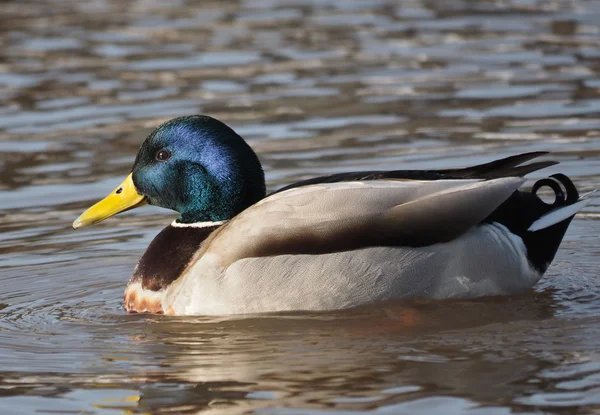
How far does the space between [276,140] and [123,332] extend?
439 centimetres

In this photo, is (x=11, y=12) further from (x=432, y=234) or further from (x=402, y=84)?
(x=432, y=234)

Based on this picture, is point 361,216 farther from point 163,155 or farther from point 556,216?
point 163,155

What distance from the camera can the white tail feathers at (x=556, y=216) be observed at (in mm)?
7293

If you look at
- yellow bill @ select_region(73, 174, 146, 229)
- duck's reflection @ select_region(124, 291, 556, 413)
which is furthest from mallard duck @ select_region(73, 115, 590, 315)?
yellow bill @ select_region(73, 174, 146, 229)

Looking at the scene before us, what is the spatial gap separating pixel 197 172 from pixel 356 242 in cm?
109

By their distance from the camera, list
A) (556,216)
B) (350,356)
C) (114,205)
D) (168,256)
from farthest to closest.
→ (114,205), (168,256), (556,216), (350,356)

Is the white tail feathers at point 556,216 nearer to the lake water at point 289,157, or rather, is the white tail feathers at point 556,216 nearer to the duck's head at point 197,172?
the lake water at point 289,157

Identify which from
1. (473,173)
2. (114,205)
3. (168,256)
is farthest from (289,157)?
(473,173)

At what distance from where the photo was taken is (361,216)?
Answer: 22.9 feet

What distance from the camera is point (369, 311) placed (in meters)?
7.11

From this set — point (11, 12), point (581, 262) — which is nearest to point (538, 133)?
point (581, 262)

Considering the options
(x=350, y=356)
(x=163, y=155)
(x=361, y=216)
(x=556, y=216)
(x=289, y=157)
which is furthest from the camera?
(x=289, y=157)

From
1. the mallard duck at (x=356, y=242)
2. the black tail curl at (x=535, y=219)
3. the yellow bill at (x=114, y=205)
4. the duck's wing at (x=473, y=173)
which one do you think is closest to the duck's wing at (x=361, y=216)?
the mallard duck at (x=356, y=242)

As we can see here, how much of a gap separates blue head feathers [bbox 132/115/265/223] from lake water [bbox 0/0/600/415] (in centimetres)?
71
